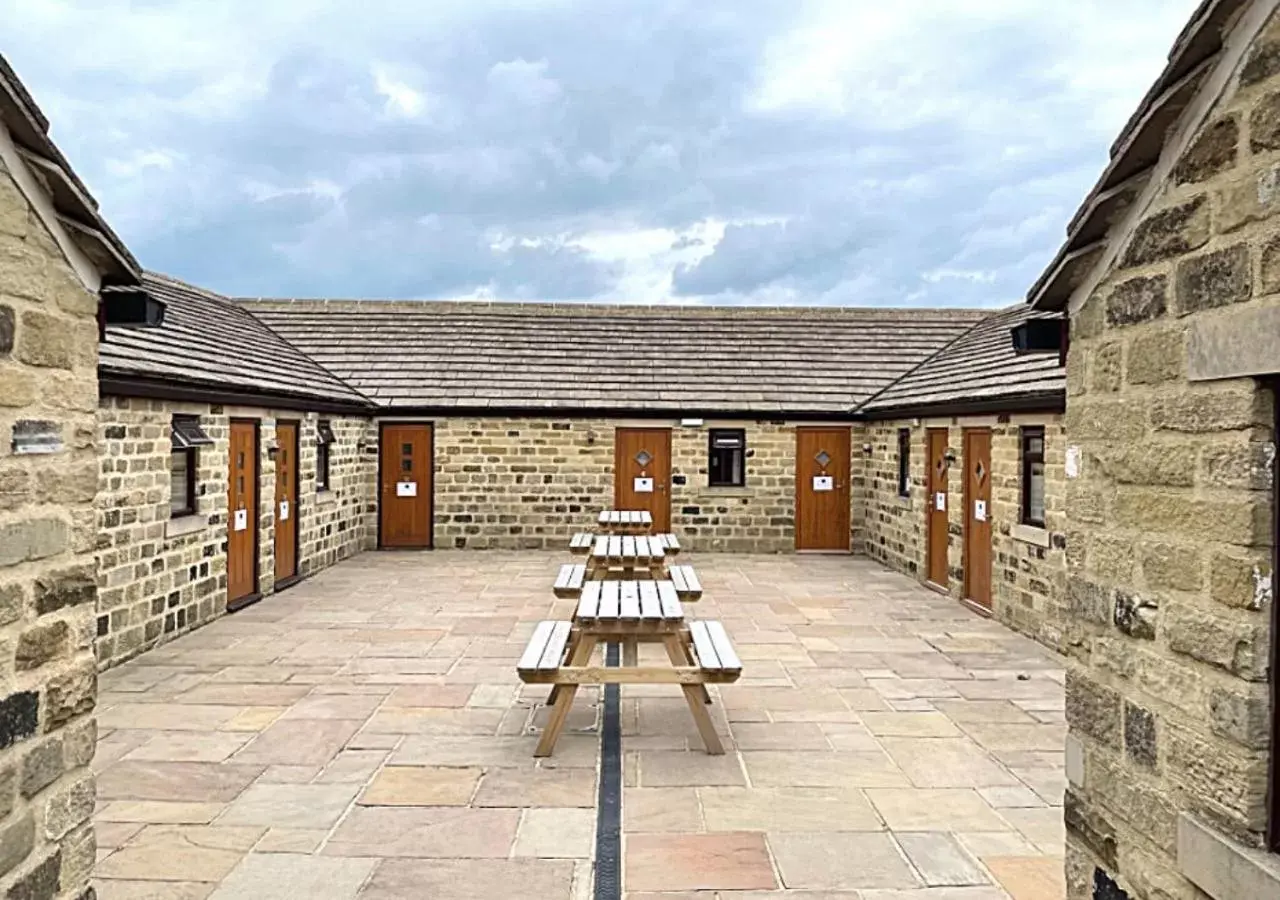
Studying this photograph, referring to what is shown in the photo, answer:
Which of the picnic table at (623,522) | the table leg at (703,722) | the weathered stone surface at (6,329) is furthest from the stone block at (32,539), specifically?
the picnic table at (623,522)

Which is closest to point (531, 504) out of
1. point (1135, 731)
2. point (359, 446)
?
point (359, 446)

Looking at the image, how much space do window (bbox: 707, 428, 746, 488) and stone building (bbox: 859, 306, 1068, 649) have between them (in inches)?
84.6

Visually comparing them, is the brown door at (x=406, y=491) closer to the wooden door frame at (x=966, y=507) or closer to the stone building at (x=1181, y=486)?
the wooden door frame at (x=966, y=507)

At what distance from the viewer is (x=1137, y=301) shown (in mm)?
3129

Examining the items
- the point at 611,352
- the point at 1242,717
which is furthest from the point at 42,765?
the point at 611,352

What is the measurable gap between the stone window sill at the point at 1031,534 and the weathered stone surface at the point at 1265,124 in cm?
689

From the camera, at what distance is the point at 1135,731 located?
306cm

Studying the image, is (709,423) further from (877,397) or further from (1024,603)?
(1024,603)

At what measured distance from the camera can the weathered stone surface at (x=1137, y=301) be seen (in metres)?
2.98

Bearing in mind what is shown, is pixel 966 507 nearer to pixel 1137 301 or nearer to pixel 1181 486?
pixel 1137 301

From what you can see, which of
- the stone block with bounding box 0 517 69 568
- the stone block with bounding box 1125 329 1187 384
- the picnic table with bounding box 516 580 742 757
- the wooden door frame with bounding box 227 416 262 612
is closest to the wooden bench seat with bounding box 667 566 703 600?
the picnic table with bounding box 516 580 742 757

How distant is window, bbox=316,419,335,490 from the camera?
1354 centimetres

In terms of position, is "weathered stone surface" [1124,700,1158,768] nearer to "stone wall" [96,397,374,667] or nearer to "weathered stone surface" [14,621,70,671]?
"weathered stone surface" [14,621,70,671]

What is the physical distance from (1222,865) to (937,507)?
9.96 meters
